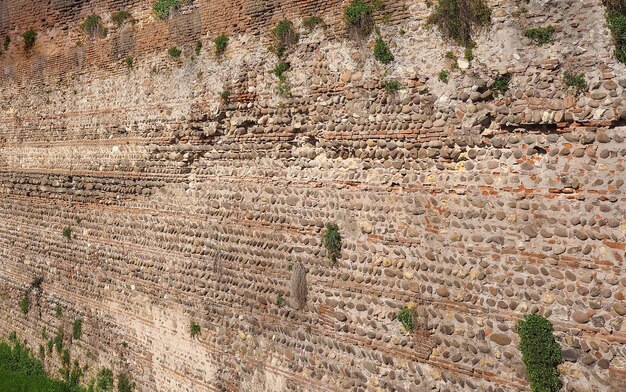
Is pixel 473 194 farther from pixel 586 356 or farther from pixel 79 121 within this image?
pixel 79 121

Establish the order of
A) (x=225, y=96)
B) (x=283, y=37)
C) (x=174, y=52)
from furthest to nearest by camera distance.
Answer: (x=174, y=52)
(x=225, y=96)
(x=283, y=37)

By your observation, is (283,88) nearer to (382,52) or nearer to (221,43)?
(221,43)

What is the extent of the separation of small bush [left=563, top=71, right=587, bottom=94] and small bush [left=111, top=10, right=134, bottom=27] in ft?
18.8

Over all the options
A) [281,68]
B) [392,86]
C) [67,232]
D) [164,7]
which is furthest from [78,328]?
[392,86]

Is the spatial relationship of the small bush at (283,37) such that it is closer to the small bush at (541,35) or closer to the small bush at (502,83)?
the small bush at (502,83)

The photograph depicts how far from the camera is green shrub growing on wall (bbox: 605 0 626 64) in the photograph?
13.9 ft

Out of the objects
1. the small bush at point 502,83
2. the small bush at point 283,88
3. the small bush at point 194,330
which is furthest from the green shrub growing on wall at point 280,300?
the small bush at point 502,83

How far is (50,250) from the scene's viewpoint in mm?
9297

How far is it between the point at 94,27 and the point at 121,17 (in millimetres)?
644

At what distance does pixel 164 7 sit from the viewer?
723 centimetres

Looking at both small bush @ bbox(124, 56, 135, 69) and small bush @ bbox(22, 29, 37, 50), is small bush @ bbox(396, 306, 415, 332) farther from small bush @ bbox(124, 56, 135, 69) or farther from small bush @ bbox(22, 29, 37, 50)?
small bush @ bbox(22, 29, 37, 50)

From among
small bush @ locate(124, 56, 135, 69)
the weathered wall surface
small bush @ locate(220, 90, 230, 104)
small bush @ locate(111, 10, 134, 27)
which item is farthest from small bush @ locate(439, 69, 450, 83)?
small bush @ locate(111, 10, 134, 27)

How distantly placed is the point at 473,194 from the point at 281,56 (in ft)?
8.66

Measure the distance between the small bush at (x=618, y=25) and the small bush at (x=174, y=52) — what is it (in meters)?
4.90
